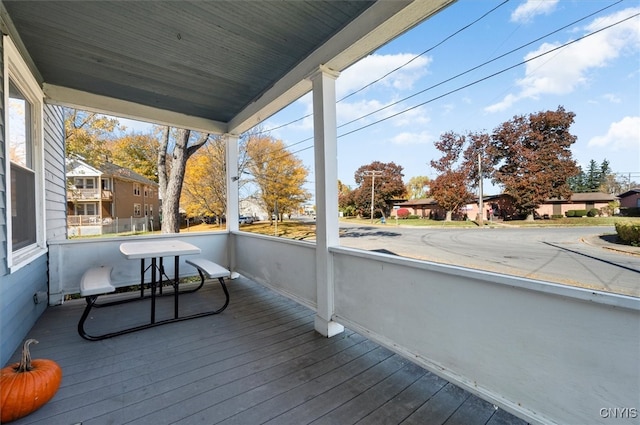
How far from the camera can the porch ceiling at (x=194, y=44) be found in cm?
189

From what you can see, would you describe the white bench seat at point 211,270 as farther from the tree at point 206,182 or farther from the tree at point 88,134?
the tree at point 206,182

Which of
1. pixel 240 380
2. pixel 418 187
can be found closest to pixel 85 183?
pixel 240 380

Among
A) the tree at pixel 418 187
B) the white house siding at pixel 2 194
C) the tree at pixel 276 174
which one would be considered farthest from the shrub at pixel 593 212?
the white house siding at pixel 2 194

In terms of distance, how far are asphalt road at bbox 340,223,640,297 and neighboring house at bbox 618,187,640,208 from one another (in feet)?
0.60

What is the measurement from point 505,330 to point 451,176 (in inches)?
49.1

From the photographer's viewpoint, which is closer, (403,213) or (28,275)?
(28,275)

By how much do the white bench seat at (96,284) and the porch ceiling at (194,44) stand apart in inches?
81.2

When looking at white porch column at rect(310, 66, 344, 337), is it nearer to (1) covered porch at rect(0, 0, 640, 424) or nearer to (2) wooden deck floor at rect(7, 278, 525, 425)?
(1) covered porch at rect(0, 0, 640, 424)

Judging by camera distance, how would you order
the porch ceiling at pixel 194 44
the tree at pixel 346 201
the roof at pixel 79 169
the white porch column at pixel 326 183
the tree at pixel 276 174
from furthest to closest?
the roof at pixel 79 169
the tree at pixel 276 174
the tree at pixel 346 201
the white porch column at pixel 326 183
the porch ceiling at pixel 194 44

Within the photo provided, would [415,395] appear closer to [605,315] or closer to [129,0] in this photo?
[605,315]

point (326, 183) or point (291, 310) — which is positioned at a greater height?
point (326, 183)

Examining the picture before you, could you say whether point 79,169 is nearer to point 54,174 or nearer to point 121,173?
point 121,173

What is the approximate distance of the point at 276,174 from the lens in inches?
277

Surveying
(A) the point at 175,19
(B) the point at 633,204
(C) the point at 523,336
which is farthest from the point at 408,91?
(C) the point at 523,336
